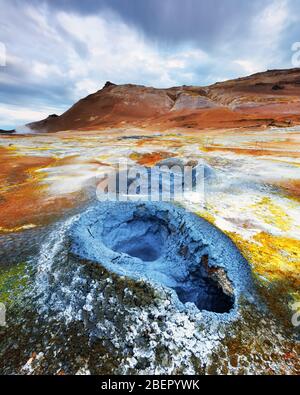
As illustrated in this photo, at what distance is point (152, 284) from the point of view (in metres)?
4.27

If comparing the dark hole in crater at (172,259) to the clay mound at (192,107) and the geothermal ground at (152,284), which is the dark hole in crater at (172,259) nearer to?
the geothermal ground at (152,284)

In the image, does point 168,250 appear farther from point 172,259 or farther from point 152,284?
point 152,284

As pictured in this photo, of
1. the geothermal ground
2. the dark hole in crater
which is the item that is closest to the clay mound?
the geothermal ground

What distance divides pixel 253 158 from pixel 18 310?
14.0 meters

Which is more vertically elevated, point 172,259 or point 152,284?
point 152,284

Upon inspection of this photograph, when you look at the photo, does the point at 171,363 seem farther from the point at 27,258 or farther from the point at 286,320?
the point at 27,258

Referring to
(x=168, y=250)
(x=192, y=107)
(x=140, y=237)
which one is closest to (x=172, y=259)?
(x=168, y=250)

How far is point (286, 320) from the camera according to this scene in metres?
3.79

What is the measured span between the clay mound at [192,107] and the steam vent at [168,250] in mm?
32435

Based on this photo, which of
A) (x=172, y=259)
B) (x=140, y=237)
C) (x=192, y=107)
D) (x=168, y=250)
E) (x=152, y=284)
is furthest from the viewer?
(x=192, y=107)

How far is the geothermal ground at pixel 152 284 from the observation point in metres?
3.30

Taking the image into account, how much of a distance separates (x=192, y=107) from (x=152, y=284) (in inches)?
2108

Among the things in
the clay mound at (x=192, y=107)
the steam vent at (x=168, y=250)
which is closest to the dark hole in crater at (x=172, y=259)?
the steam vent at (x=168, y=250)

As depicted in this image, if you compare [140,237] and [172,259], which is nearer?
[172,259]
